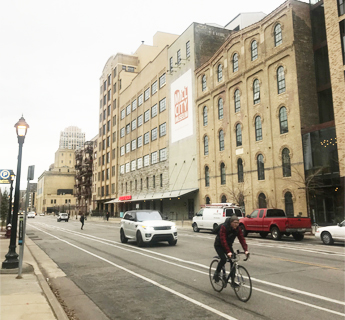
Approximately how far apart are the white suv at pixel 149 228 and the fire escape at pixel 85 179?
7582 centimetres

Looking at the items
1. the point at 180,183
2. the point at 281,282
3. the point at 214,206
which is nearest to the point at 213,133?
the point at 180,183

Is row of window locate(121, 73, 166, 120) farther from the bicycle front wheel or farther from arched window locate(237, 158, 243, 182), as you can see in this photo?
the bicycle front wheel

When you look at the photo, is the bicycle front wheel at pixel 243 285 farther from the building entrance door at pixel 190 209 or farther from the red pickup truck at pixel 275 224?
the building entrance door at pixel 190 209

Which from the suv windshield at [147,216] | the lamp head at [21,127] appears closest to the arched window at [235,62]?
the suv windshield at [147,216]

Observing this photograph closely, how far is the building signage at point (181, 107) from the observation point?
4594 cm

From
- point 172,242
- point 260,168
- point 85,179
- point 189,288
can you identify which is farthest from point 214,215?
point 85,179

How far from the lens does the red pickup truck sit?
64.5 ft

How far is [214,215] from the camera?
25406 mm

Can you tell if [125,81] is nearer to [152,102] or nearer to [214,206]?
[152,102]

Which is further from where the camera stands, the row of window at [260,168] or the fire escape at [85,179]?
the fire escape at [85,179]

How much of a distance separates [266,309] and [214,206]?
65.0 feet

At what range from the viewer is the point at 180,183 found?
153 feet

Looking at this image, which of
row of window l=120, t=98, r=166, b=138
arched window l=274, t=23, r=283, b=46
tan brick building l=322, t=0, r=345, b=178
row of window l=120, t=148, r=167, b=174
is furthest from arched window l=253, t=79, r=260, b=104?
row of window l=120, t=98, r=166, b=138

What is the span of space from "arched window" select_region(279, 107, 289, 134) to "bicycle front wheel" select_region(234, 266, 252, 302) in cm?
2581
